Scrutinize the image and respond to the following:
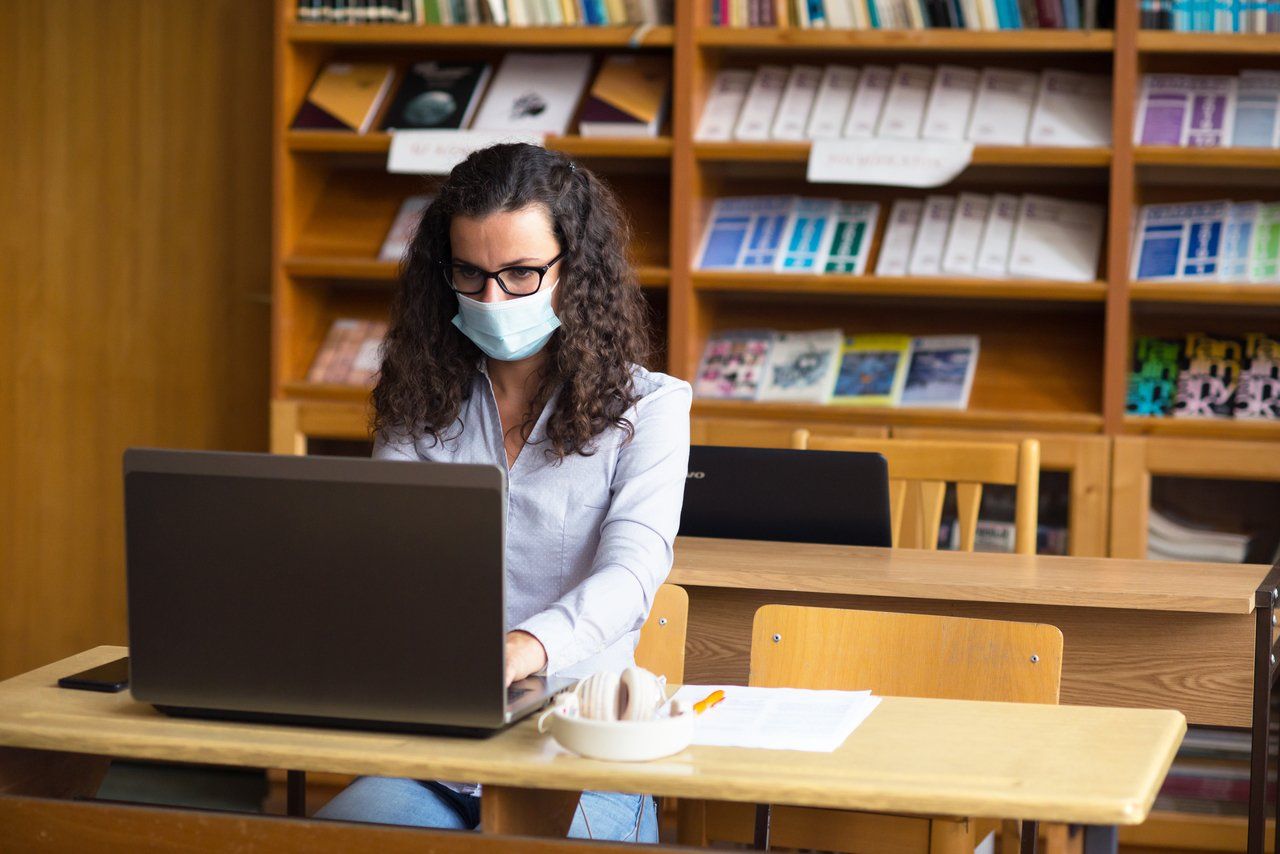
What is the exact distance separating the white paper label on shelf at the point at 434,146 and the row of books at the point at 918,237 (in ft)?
1.82

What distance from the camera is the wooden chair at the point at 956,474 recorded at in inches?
105

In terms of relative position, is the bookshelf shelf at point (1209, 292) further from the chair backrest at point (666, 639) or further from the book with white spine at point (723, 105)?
the chair backrest at point (666, 639)

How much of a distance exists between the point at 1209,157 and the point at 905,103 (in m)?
0.69

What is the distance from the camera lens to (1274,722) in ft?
10.3

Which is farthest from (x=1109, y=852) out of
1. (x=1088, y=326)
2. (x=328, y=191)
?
Result: (x=328, y=191)

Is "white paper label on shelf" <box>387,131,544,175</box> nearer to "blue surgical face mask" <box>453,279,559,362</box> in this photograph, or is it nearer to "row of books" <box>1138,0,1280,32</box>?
"row of books" <box>1138,0,1280,32</box>

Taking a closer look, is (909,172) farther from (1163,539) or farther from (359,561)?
(359,561)

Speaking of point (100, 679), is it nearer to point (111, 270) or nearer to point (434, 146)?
point (434, 146)

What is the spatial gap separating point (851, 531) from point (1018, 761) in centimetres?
119

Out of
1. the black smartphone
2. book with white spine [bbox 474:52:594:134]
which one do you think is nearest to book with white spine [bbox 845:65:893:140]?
book with white spine [bbox 474:52:594:134]

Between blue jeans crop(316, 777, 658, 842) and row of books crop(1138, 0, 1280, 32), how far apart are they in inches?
91.7

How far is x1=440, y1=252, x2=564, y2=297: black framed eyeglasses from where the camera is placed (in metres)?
1.75

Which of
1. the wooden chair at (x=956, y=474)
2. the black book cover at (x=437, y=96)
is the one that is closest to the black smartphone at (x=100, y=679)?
the wooden chair at (x=956, y=474)

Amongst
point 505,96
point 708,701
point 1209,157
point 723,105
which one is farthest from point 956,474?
point 505,96
